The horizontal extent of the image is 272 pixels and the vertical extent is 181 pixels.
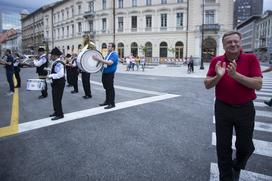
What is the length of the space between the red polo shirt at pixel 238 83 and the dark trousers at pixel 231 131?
90 mm

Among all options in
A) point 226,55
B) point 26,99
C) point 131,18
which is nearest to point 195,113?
point 226,55

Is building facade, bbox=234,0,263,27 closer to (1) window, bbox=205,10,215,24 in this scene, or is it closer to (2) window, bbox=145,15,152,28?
(1) window, bbox=205,10,215,24

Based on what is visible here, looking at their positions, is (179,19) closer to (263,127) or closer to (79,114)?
(79,114)

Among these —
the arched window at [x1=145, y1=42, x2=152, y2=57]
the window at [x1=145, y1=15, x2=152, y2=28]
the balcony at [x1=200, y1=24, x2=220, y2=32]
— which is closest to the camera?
the balcony at [x1=200, y1=24, x2=220, y2=32]

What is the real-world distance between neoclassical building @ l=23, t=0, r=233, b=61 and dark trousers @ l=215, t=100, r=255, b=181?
1475 inches

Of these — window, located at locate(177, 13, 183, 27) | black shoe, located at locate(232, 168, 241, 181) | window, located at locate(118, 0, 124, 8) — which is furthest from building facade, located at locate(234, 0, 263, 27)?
black shoe, located at locate(232, 168, 241, 181)

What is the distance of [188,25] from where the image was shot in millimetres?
45281

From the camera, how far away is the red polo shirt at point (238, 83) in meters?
2.91

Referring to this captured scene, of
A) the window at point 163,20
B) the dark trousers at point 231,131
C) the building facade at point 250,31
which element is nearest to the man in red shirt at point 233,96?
the dark trousers at point 231,131

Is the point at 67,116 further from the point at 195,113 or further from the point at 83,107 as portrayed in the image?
the point at 195,113

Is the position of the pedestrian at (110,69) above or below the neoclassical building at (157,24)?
below

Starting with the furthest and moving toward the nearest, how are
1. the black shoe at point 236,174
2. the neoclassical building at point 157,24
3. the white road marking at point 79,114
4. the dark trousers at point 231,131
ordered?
the neoclassical building at point 157,24 → the white road marking at point 79,114 → the black shoe at point 236,174 → the dark trousers at point 231,131

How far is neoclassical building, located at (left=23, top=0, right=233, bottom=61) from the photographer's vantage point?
43812mm

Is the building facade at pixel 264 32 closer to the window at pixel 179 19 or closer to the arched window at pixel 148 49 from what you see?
the window at pixel 179 19
